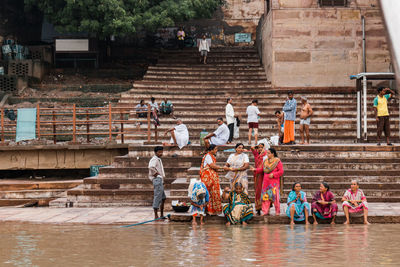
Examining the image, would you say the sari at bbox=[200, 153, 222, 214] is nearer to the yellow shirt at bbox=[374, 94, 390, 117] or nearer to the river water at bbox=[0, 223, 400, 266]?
the river water at bbox=[0, 223, 400, 266]

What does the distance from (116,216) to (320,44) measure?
12884 millimetres

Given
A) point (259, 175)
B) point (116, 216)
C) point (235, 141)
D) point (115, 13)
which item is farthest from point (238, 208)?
point (115, 13)

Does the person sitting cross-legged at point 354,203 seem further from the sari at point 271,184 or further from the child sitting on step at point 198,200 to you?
the child sitting on step at point 198,200

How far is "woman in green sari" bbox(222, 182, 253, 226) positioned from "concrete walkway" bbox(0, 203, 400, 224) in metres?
0.27

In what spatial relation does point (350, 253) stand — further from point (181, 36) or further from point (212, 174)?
point (181, 36)

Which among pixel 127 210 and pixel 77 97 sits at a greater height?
pixel 77 97

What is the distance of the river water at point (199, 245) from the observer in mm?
6176

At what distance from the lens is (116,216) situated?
10664 millimetres

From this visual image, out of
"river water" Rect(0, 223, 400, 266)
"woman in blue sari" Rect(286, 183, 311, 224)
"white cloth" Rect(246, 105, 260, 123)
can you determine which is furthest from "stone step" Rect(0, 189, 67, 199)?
"woman in blue sari" Rect(286, 183, 311, 224)

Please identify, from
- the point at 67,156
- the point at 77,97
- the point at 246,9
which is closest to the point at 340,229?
the point at 67,156

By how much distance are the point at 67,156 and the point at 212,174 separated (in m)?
7.62

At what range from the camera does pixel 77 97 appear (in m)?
21.9

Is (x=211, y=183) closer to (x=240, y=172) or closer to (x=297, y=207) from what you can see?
(x=240, y=172)

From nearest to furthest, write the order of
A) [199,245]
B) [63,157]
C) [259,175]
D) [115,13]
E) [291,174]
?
1. [199,245]
2. [259,175]
3. [291,174]
4. [63,157]
5. [115,13]
